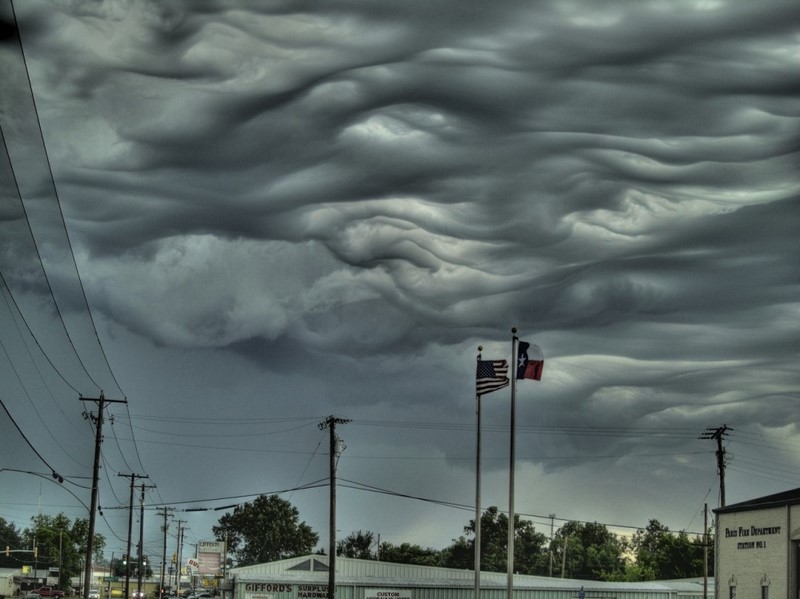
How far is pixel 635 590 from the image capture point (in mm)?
97000

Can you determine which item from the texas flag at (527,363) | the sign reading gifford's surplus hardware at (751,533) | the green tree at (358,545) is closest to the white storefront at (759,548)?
the sign reading gifford's surplus hardware at (751,533)

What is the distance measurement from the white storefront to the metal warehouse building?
917 inches

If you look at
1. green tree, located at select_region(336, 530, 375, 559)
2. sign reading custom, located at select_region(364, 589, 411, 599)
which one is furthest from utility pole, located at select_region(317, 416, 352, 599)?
green tree, located at select_region(336, 530, 375, 559)

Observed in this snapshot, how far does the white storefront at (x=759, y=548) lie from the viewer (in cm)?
5844

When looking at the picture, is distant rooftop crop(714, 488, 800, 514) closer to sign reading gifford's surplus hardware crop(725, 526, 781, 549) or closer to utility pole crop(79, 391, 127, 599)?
sign reading gifford's surplus hardware crop(725, 526, 781, 549)

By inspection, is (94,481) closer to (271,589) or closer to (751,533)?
(271,589)

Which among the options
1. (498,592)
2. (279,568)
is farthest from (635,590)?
(279,568)

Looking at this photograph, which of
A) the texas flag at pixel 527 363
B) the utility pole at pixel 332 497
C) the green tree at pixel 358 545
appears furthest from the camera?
the green tree at pixel 358 545

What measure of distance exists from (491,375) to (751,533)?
82.4ft

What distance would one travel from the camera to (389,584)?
83.2 meters

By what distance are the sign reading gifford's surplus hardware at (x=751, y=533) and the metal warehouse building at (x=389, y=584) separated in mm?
24389

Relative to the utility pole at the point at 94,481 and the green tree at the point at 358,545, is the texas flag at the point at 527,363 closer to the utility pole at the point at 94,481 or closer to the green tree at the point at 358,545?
the utility pole at the point at 94,481

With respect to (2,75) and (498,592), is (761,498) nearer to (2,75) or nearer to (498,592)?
(498,592)

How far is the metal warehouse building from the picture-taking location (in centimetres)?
8325
